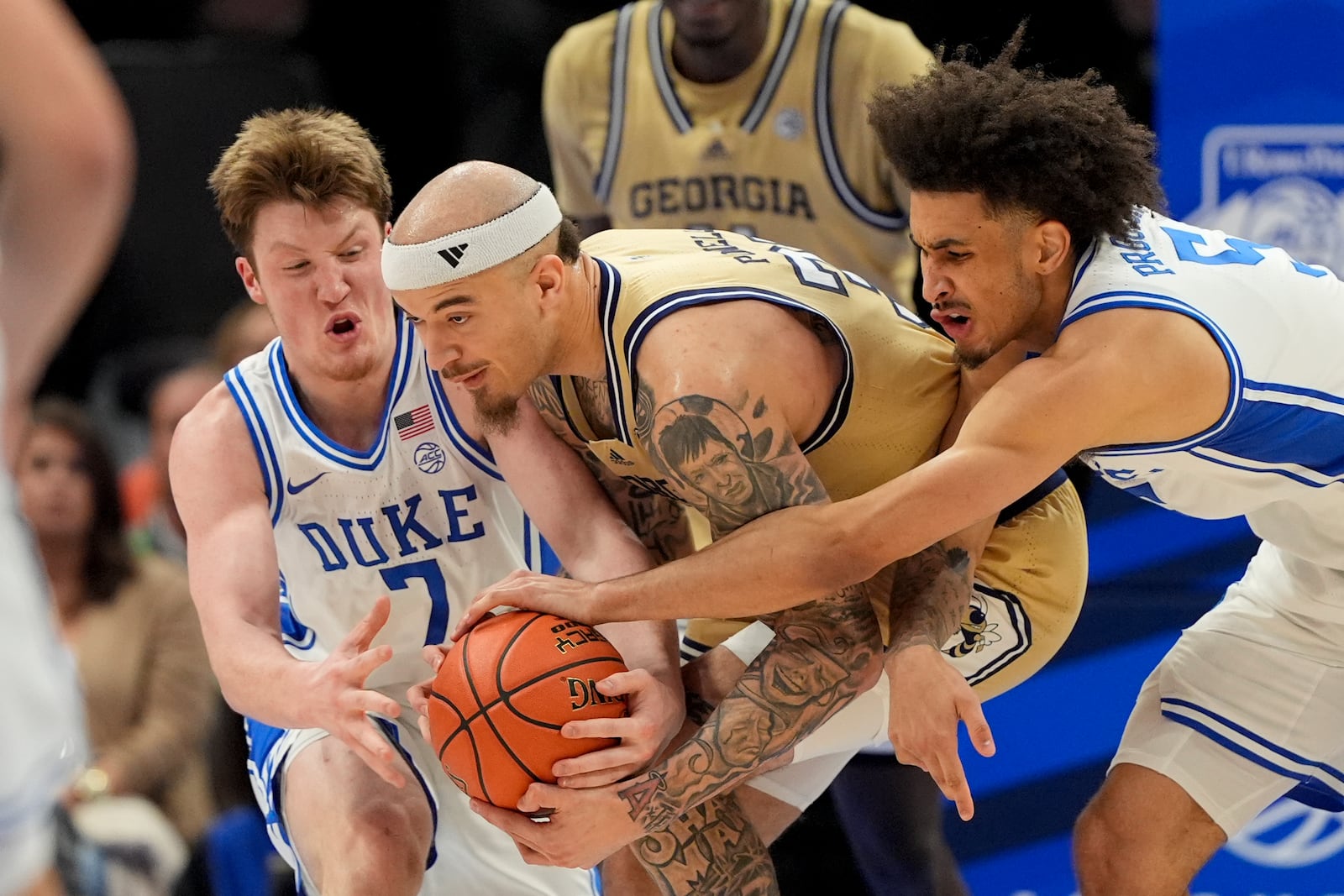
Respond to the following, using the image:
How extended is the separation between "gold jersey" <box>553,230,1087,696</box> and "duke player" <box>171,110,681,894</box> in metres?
0.36

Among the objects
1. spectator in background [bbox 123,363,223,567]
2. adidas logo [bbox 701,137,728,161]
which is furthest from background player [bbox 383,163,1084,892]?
spectator in background [bbox 123,363,223,567]

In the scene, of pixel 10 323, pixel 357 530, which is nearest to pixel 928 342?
pixel 357 530

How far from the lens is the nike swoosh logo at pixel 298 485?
13.6ft

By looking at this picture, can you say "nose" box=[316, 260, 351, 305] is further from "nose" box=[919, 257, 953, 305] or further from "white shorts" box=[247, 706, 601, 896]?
"nose" box=[919, 257, 953, 305]

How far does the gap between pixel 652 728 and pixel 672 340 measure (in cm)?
80

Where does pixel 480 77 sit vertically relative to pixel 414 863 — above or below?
above

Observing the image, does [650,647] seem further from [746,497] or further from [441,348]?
[441,348]

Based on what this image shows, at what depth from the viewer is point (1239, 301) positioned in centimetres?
355

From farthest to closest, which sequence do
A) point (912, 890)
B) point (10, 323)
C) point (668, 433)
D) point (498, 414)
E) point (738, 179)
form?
point (738, 179) → point (912, 890) → point (498, 414) → point (668, 433) → point (10, 323)

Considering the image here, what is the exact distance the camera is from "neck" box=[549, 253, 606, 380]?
3.71 meters

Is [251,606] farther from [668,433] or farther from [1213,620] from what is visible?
[1213,620]

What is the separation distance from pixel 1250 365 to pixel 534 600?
1542mm

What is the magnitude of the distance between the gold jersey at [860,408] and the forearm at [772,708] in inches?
10.6

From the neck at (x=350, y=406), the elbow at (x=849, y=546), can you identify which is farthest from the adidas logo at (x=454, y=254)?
the elbow at (x=849, y=546)
